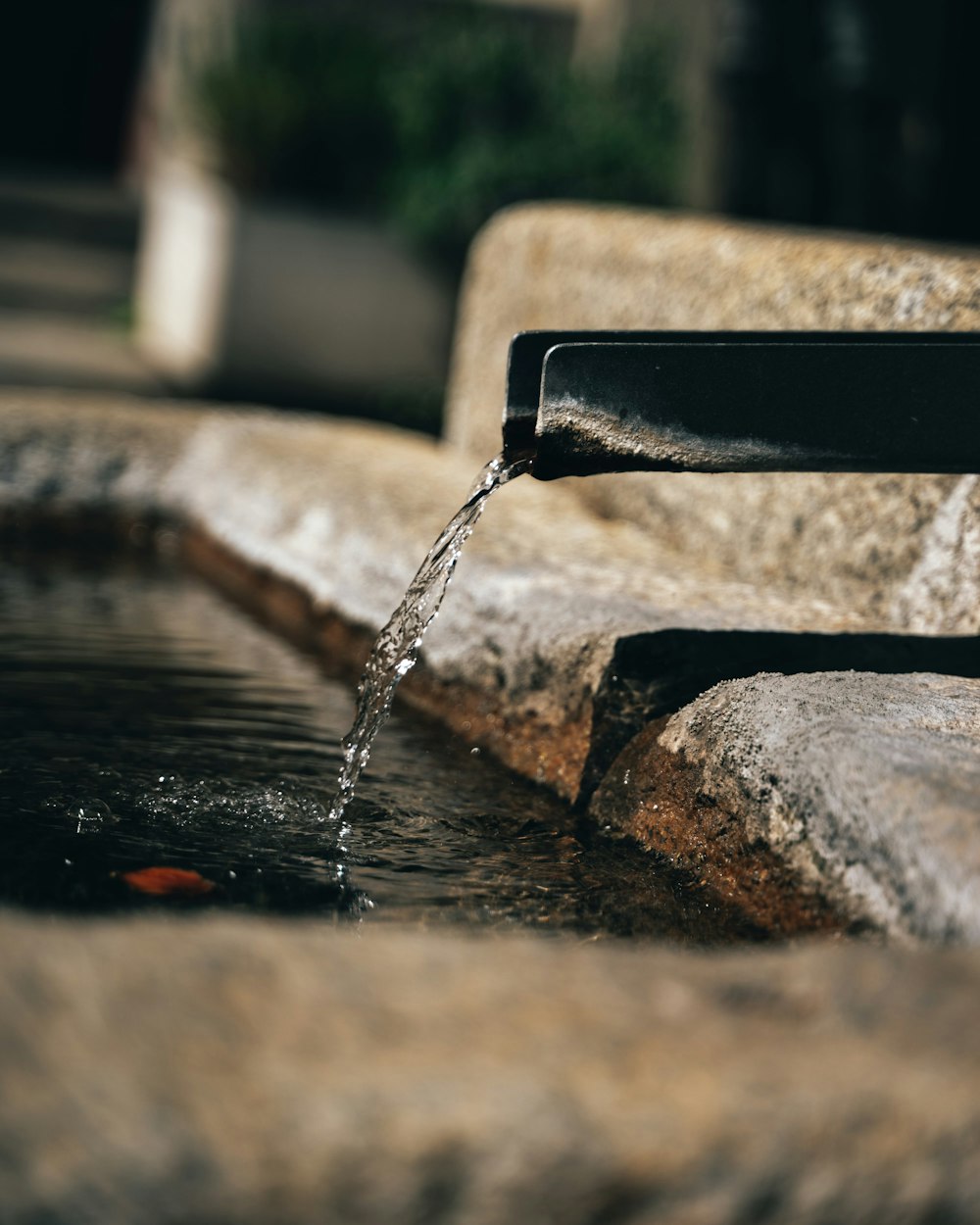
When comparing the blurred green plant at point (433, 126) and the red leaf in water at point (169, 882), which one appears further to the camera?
the blurred green plant at point (433, 126)

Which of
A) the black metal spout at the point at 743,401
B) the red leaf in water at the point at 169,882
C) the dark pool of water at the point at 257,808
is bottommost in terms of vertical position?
the red leaf in water at the point at 169,882

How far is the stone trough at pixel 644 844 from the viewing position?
903 millimetres

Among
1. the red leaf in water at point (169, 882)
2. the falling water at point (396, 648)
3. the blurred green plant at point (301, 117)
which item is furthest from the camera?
the blurred green plant at point (301, 117)

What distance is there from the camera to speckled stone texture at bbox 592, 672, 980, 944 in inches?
58.0

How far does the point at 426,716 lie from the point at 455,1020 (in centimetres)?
166

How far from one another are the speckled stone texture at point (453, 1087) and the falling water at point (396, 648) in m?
1.20

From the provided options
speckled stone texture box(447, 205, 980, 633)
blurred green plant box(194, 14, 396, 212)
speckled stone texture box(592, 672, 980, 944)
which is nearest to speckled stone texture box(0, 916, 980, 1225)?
speckled stone texture box(592, 672, 980, 944)

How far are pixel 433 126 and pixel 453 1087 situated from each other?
5776mm

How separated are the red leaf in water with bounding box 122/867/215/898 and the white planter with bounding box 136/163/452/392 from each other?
462 cm

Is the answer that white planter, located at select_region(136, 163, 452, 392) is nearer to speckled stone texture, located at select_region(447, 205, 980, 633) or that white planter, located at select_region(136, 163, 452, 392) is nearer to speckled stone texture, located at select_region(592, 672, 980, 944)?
speckled stone texture, located at select_region(447, 205, 980, 633)

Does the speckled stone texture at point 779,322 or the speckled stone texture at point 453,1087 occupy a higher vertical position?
the speckled stone texture at point 779,322

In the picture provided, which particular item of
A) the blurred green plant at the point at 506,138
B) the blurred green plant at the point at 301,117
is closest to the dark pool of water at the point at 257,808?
the blurred green plant at the point at 506,138

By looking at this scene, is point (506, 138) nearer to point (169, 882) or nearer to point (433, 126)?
point (433, 126)

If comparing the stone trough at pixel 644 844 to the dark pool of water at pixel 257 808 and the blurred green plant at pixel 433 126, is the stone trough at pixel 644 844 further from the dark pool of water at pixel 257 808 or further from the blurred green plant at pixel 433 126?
the blurred green plant at pixel 433 126
